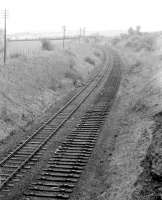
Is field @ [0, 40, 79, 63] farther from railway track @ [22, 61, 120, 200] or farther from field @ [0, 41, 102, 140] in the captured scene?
railway track @ [22, 61, 120, 200]

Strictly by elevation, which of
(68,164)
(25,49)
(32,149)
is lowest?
(68,164)

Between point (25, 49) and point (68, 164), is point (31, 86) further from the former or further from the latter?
point (25, 49)

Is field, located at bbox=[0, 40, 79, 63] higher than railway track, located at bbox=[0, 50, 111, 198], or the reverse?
field, located at bbox=[0, 40, 79, 63]

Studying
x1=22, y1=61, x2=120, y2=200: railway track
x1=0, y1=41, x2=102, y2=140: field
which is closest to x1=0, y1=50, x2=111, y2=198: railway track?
x1=22, y1=61, x2=120, y2=200: railway track

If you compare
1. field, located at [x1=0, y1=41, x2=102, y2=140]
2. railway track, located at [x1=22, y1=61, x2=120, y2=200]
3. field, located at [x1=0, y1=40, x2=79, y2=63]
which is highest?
field, located at [x1=0, y1=40, x2=79, y2=63]

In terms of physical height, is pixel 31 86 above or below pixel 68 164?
above

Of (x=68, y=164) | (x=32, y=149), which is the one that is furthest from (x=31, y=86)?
(x=68, y=164)

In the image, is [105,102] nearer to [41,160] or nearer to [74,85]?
[74,85]

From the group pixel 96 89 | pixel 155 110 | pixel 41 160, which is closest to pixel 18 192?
pixel 41 160

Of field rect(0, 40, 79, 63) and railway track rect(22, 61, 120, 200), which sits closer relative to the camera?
railway track rect(22, 61, 120, 200)

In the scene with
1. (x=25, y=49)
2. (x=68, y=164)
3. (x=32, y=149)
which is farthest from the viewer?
(x=25, y=49)

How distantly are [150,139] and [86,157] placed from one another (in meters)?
3.26

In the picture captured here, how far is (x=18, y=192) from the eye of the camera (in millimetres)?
13320

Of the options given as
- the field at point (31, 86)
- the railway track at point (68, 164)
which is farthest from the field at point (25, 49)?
the railway track at point (68, 164)
